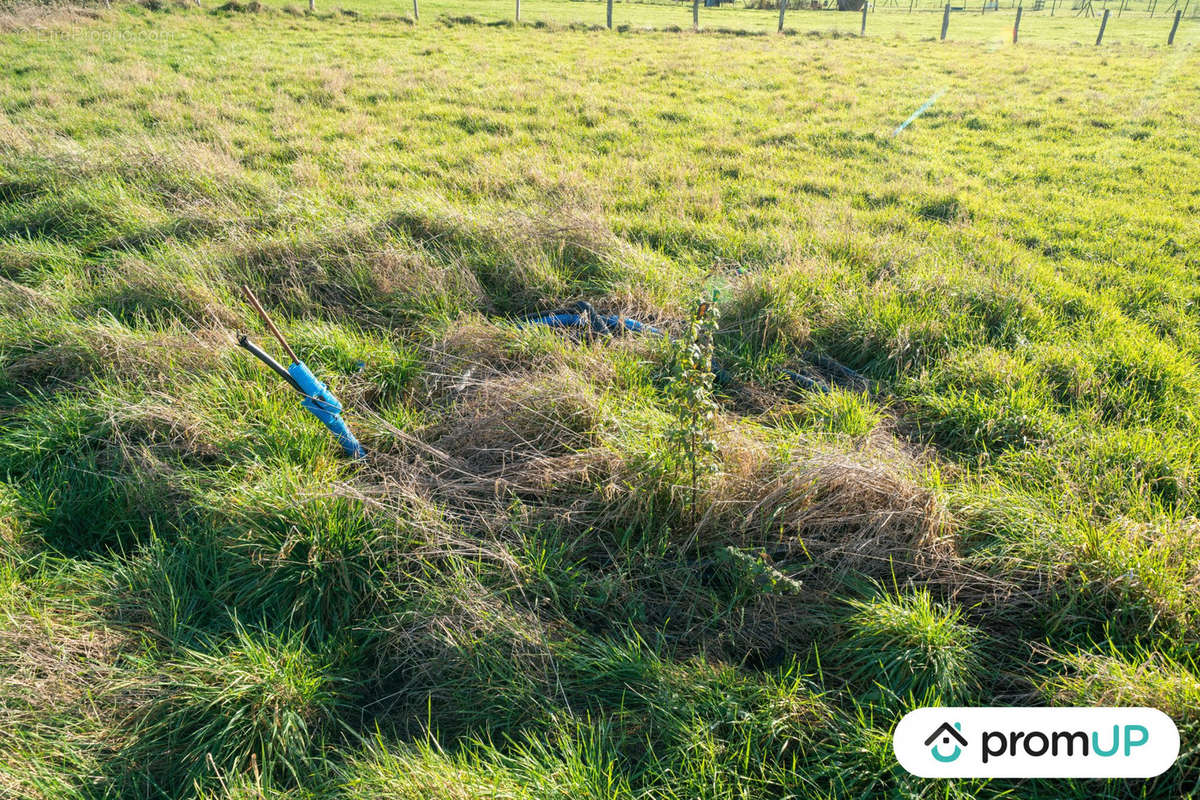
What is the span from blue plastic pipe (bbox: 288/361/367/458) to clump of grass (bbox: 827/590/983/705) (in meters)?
2.32

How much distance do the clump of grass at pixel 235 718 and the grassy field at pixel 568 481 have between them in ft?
0.04

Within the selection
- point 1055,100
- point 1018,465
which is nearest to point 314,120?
point 1018,465

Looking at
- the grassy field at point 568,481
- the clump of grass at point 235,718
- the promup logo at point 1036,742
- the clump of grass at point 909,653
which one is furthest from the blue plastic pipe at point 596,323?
the promup logo at point 1036,742

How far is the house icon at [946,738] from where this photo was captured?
2.04m

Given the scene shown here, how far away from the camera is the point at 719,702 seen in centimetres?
222

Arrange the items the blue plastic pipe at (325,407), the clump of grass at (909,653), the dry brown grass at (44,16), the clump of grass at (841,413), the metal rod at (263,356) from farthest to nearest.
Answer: the dry brown grass at (44,16) → the clump of grass at (841,413) → the blue plastic pipe at (325,407) → the metal rod at (263,356) → the clump of grass at (909,653)

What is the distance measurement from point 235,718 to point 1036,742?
2.52 metres

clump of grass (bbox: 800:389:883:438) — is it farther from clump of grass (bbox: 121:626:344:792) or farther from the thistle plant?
clump of grass (bbox: 121:626:344:792)

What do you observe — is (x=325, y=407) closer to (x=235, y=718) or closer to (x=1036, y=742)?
(x=235, y=718)

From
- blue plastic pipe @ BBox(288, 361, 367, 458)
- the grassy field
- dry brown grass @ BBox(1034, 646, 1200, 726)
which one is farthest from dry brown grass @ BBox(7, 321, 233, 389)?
dry brown grass @ BBox(1034, 646, 1200, 726)

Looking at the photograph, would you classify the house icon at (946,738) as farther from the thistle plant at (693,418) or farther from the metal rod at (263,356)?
the metal rod at (263,356)

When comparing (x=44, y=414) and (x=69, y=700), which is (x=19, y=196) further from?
(x=69, y=700)

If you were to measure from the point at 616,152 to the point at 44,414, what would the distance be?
6.54 m

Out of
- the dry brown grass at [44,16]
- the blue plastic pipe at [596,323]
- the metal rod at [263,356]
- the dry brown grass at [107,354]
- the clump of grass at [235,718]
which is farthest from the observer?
the dry brown grass at [44,16]
